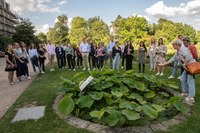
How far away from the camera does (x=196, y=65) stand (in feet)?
19.3

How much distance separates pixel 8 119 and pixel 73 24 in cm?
6757

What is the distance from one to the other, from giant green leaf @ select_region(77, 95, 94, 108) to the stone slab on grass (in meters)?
0.98

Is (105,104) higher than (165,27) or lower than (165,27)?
lower

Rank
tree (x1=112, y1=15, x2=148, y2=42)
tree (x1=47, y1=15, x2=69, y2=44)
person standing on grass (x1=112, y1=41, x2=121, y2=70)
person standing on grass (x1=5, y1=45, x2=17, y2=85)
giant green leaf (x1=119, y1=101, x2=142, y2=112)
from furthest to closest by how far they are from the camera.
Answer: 1. tree (x1=47, y1=15, x2=69, y2=44)
2. tree (x1=112, y1=15, x2=148, y2=42)
3. person standing on grass (x1=112, y1=41, x2=121, y2=70)
4. person standing on grass (x1=5, y1=45, x2=17, y2=85)
5. giant green leaf (x1=119, y1=101, x2=142, y2=112)

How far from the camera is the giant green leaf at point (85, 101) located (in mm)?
5232

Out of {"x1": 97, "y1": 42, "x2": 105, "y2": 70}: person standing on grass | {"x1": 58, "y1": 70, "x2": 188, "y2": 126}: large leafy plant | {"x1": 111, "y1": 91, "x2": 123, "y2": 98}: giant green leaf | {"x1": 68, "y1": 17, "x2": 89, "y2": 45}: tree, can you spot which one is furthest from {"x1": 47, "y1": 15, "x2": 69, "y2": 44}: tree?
Answer: {"x1": 111, "y1": 91, "x2": 123, "y2": 98}: giant green leaf

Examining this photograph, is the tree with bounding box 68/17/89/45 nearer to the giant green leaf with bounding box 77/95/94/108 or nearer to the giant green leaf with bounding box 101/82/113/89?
the giant green leaf with bounding box 101/82/113/89

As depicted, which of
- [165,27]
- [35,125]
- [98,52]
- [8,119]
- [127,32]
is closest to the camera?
[35,125]

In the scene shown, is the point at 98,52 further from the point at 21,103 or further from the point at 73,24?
the point at 73,24

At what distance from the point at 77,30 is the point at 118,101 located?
6005 centimetres

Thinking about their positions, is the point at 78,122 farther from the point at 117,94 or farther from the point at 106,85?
the point at 106,85

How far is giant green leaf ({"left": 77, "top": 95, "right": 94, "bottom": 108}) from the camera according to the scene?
206 inches

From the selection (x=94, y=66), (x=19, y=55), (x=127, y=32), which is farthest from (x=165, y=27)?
(x=19, y=55)

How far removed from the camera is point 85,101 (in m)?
5.33
